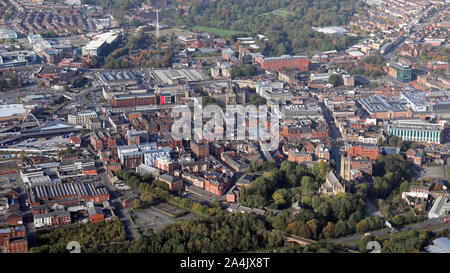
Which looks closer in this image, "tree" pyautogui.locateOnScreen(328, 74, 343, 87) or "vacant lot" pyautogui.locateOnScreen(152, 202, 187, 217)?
"vacant lot" pyautogui.locateOnScreen(152, 202, 187, 217)

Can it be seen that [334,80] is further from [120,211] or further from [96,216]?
[96,216]

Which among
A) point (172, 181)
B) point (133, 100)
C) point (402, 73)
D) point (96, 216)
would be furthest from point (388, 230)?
point (402, 73)

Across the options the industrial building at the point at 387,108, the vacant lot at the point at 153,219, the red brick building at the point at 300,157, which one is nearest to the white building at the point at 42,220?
the vacant lot at the point at 153,219

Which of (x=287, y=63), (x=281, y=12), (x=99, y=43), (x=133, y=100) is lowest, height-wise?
(x=133, y=100)

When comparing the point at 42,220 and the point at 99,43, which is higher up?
the point at 99,43

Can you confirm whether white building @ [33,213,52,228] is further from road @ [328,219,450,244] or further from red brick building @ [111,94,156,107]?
red brick building @ [111,94,156,107]

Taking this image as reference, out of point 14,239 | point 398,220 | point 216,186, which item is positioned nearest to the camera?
point 14,239

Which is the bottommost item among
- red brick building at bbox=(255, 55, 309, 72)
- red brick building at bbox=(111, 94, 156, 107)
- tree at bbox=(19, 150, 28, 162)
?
tree at bbox=(19, 150, 28, 162)

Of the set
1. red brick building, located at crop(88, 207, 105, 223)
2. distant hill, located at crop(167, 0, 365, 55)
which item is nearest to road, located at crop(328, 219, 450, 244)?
red brick building, located at crop(88, 207, 105, 223)

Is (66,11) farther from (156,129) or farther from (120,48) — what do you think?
(156,129)
